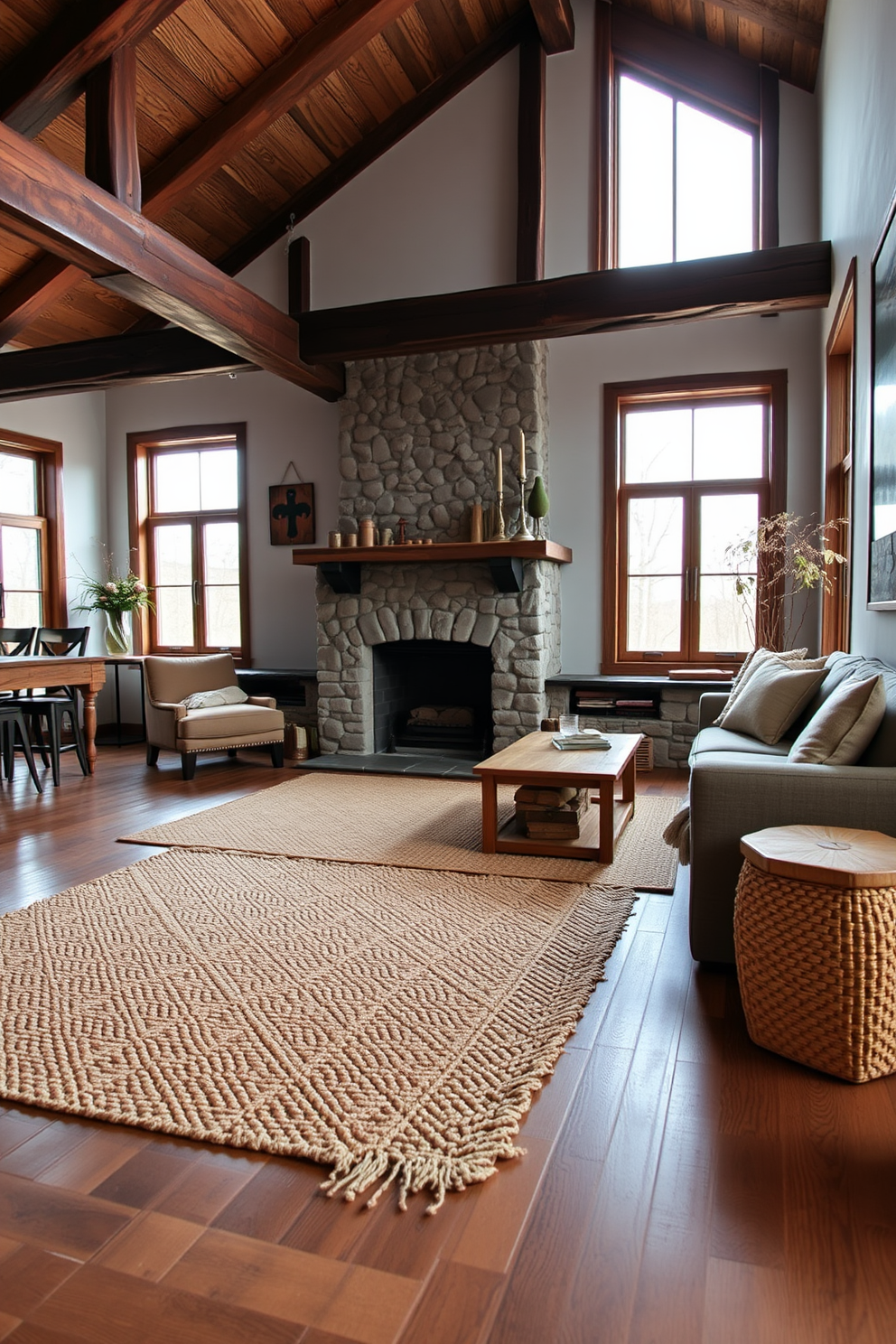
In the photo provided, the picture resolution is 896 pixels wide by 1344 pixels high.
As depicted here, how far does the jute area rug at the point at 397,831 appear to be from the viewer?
3.58 meters

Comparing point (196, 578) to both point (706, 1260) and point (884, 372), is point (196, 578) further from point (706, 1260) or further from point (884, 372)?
point (706, 1260)

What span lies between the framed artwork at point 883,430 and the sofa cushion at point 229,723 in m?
4.07

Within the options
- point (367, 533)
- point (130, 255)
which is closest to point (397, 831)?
point (367, 533)

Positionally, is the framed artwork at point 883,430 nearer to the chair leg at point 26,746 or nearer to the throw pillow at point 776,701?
the throw pillow at point 776,701

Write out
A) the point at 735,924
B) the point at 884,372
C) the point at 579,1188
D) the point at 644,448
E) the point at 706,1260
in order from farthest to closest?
1. the point at 644,448
2. the point at 884,372
3. the point at 735,924
4. the point at 579,1188
5. the point at 706,1260

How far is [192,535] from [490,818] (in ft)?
16.3

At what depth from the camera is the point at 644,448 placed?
21.0 ft

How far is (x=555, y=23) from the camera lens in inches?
231

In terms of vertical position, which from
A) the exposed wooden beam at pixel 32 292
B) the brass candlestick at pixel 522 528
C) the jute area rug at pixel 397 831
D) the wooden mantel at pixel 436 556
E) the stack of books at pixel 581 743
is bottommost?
the jute area rug at pixel 397 831

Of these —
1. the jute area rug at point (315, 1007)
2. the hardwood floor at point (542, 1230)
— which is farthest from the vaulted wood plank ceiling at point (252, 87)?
the hardwood floor at point (542, 1230)

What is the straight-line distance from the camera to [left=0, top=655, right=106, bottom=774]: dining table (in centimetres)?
512

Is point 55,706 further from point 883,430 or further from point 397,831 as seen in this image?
point 883,430

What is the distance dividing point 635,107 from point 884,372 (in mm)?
4139

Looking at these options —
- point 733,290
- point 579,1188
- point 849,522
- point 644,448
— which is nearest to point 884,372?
point 849,522
